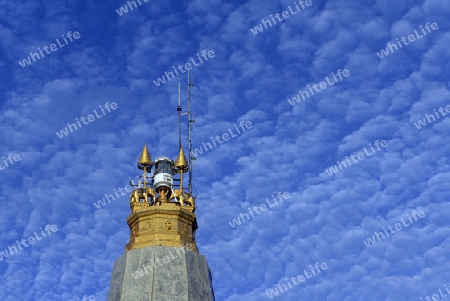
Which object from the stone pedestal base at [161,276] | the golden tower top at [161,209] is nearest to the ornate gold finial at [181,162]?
the golden tower top at [161,209]

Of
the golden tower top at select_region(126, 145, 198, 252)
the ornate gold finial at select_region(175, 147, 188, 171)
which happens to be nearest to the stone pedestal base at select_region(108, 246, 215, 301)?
the golden tower top at select_region(126, 145, 198, 252)

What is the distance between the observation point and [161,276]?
4488cm

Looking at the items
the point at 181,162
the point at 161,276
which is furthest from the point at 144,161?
the point at 161,276

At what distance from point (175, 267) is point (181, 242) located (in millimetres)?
2259

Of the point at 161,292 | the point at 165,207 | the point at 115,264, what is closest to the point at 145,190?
the point at 165,207

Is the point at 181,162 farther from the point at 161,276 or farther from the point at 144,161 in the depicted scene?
the point at 161,276

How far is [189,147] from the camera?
54.5 meters

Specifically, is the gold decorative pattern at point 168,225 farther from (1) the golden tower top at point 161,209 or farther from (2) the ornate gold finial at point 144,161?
(2) the ornate gold finial at point 144,161

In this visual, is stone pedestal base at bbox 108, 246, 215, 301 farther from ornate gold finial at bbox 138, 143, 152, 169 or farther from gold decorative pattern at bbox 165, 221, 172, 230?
ornate gold finial at bbox 138, 143, 152, 169

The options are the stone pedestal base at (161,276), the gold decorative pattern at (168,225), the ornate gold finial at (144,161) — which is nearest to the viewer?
the stone pedestal base at (161,276)

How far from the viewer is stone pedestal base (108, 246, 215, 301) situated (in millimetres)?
44094

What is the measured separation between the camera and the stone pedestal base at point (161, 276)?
4409 centimetres

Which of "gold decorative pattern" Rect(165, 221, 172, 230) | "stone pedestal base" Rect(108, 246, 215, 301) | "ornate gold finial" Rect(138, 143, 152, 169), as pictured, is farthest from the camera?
"ornate gold finial" Rect(138, 143, 152, 169)

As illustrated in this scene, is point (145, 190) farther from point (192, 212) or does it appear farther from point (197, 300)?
point (197, 300)
